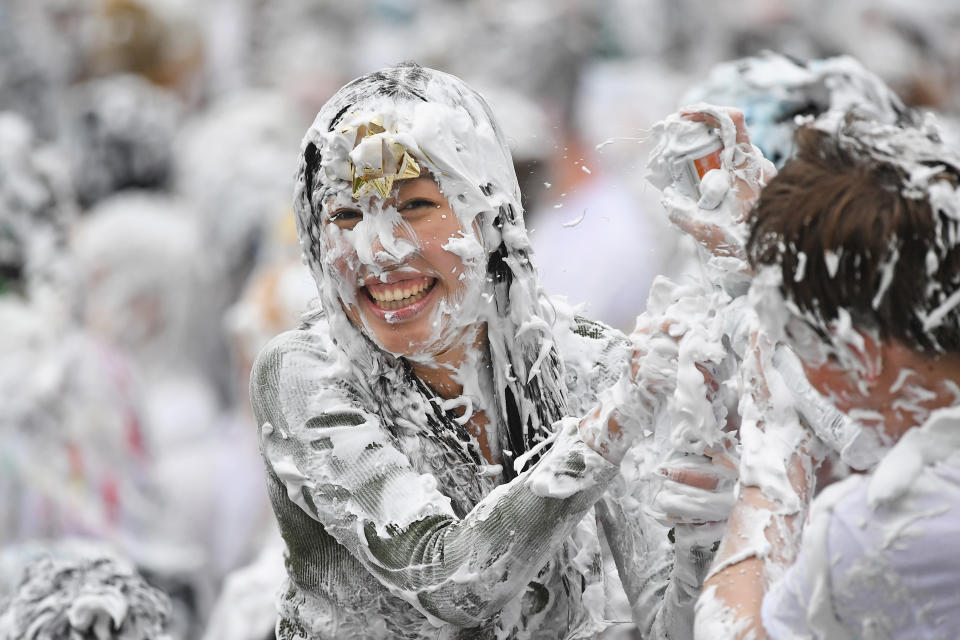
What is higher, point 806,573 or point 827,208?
point 827,208

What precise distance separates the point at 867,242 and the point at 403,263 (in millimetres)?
1180

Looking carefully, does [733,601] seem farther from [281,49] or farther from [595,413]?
[281,49]

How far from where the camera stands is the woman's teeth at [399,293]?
3486mm

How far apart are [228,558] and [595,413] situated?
4686 mm

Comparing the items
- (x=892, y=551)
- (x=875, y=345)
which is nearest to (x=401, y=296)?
(x=875, y=345)

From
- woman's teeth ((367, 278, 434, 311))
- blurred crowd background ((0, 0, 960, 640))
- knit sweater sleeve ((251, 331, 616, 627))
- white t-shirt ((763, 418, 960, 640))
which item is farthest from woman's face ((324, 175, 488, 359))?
white t-shirt ((763, 418, 960, 640))

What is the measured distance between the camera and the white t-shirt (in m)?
2.56

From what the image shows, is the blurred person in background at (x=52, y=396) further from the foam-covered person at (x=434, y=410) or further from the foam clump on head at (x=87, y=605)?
the foam-covered person at (x=434, y=410)

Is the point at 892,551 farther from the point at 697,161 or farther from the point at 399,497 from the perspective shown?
the point at 399,497

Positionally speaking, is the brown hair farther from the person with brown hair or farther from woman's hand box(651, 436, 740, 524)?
woman's hand box(651, 436, 740, 524)

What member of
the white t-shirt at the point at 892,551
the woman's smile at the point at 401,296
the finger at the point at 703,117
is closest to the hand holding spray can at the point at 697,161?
the finger at the point at 703,117

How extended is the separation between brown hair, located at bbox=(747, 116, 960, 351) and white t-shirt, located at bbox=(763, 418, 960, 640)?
0.68ft

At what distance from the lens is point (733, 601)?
289cm

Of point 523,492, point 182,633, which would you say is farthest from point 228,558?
point 523,492
